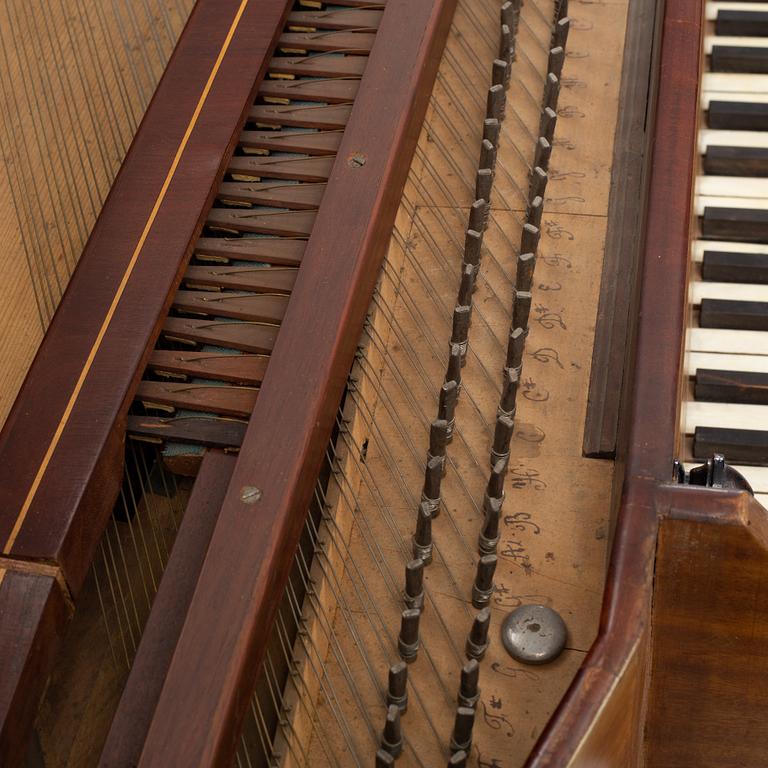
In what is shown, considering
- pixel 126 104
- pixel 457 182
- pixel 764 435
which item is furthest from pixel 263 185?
pixel 764 435

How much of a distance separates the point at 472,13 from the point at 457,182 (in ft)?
1.89

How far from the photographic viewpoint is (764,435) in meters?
2.55

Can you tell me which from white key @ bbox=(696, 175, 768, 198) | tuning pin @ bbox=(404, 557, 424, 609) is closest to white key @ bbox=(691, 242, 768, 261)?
→ white key @ bbox=(696, 175, 768, 198)

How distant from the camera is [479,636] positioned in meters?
2.22

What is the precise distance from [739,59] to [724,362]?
0.91 metres

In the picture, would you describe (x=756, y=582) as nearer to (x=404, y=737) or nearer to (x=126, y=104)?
(x=404, y=737)

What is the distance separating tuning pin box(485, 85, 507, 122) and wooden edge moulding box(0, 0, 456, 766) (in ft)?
0.50

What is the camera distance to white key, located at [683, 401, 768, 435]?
259cm

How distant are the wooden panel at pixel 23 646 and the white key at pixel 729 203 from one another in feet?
5.48

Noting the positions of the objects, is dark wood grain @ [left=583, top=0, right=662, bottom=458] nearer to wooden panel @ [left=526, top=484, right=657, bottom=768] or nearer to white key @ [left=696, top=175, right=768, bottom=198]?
white key @ [left=696, top=175, right=768, bottom=198]

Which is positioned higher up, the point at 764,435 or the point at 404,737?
the point at 764,435

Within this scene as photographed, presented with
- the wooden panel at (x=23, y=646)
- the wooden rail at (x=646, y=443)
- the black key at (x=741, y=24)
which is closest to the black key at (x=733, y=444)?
the wooden rail at (x=646, y=443)

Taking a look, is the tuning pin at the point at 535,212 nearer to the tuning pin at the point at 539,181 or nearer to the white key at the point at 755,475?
the tuning pin at the point at 539,181

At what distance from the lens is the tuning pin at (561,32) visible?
10.1 feet
